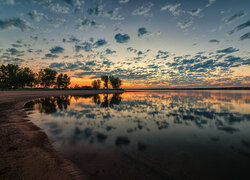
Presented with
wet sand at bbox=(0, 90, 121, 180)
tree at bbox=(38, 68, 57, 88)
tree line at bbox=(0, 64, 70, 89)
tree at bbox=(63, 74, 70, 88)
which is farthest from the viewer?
tree at bbox=(63, 74, 70, 88)

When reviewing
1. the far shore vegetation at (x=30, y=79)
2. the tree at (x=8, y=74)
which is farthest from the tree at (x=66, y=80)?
the tree at (x=8, y=74)

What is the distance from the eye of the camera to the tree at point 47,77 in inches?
5036

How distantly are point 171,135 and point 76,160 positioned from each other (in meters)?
7.11

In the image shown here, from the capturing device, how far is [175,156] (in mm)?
6082

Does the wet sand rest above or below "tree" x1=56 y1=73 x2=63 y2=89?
below

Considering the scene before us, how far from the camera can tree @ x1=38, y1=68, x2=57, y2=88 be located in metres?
128

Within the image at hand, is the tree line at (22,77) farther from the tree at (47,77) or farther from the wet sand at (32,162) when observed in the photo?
the wet sand at (32,162)

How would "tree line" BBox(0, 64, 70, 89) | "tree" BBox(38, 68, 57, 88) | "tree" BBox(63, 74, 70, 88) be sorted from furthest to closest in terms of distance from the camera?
"tree" BBox(63, 74, 70, 88)
"tree" BBox(38, 68, 57, 88)
"tree line" BBox(0, 64, 70, 89)

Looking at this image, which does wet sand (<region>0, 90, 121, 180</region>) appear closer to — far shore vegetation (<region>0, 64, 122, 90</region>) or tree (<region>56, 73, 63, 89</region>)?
far shore vegetation (<region>0, 64, 122, 90</region>)

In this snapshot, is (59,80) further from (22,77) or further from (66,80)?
(22,77)

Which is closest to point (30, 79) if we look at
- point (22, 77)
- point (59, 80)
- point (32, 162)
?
point (22, 77)

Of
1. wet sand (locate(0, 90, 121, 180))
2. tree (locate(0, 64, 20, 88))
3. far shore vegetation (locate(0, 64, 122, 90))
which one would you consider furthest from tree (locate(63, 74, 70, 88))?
wet sand (locate(0, 90, 121, 180))

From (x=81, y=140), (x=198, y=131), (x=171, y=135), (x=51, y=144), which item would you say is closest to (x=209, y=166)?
(x=171, y=135)

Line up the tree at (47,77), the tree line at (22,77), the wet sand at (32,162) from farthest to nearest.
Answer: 1. the tree at (47,77)
2. the tree line at (22,77)
3. the wet sand at (32,162)
